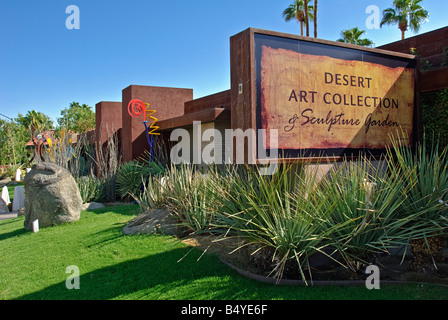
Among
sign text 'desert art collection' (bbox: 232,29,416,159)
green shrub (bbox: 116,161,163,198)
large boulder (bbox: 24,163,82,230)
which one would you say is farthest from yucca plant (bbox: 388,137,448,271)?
green shrub (bbox: 116,161,163,198)

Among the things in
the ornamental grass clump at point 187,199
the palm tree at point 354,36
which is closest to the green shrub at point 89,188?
the ornamental grass clump at point 187,199

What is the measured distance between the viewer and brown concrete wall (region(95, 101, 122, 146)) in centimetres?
1711

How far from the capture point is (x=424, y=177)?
15.1ft

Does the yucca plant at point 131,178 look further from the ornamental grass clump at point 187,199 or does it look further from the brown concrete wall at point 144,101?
the ornamental grass clump at point 187,199

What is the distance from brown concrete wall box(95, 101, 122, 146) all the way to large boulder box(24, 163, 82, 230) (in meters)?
8.68

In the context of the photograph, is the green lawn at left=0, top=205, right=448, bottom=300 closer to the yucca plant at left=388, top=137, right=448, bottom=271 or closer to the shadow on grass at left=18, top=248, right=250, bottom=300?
the shadow on grass at left=18, top=248, right=250, bottom=300

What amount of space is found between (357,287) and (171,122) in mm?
10123

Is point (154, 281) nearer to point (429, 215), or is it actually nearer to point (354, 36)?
point (429, 215)

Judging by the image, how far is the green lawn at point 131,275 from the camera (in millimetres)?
3906

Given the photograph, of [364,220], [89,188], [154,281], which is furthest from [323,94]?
[89,188]
